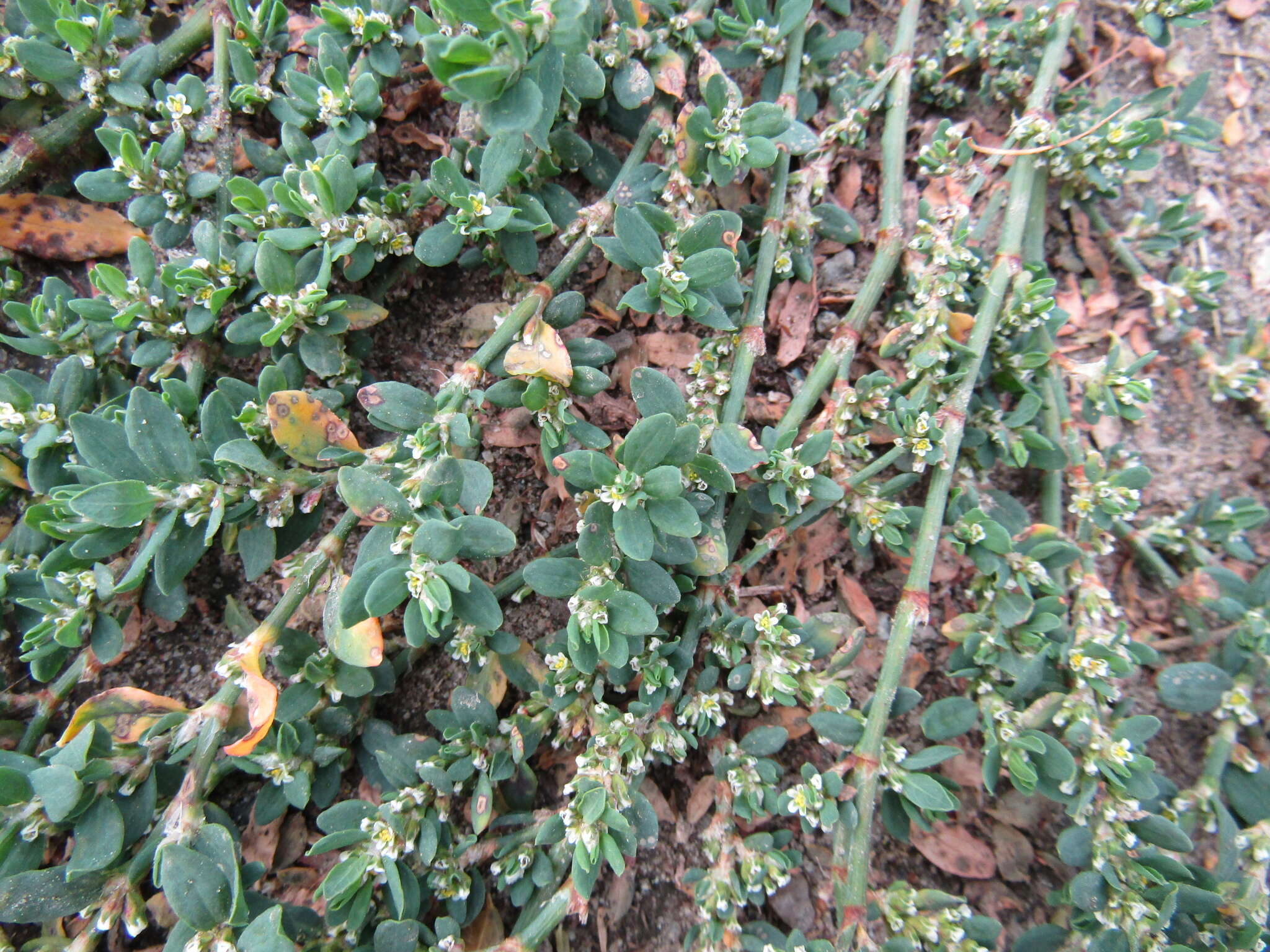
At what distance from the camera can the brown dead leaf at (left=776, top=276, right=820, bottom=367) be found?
2361 mm

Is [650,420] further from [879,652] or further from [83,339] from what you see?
[83,339]

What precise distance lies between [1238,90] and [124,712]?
414 centimetres

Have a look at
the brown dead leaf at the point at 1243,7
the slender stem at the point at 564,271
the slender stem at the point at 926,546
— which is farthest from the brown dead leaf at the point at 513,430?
the brown dead leaf at the point at 1243,7

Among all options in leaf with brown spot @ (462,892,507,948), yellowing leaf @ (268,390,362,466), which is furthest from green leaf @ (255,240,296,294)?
leaf with brown spot @ (462,892,507,948)

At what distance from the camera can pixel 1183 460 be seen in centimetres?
250

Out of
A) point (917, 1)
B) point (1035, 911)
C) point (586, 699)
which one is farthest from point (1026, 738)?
point (917, 1)

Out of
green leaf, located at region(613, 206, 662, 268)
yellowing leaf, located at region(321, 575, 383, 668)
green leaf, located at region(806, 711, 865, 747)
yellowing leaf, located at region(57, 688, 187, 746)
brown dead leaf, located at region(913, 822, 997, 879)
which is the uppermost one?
green leaf, located at region(613, 206, 662, 268)

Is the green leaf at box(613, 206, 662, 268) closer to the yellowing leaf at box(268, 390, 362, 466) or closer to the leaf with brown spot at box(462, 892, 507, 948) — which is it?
the yellowing leaf at box(268, 390, 362, 466)

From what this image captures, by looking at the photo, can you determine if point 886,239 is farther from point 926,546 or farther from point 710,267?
point 926,546

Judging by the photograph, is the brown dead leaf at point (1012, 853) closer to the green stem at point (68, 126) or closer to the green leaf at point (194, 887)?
the green leaf at point (194, 887)

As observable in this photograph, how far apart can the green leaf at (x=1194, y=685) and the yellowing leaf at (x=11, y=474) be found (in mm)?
3230

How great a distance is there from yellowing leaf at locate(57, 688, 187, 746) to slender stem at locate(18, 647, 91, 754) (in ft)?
0.72

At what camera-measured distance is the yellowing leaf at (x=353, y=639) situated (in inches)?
63.9

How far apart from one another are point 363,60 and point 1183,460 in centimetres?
291
